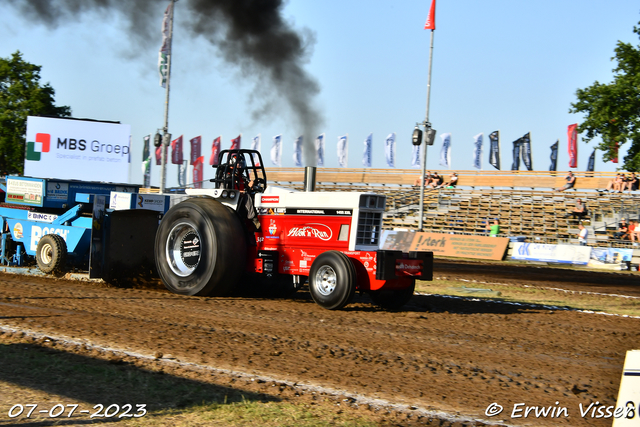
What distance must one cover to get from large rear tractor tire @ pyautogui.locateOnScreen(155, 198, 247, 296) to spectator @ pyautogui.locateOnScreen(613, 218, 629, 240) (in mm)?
19163

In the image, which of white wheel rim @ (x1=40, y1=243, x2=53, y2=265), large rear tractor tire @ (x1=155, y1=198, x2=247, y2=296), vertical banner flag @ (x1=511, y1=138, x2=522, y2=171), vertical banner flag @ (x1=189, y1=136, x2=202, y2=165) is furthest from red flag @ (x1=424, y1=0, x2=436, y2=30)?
vertical banner flag @ (x1=189, y1=136, x2=202, y2=165)

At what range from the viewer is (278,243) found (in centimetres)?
1004

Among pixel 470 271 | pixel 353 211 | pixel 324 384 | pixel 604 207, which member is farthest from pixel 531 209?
pixel 324 384

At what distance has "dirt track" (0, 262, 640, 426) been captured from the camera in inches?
209

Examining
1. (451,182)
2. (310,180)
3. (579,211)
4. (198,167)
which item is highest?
(198,167)

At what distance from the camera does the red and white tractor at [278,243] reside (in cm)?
921

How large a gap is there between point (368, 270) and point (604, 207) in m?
22.5

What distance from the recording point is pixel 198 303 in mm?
9391

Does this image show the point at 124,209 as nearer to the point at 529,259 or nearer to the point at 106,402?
the point at 106,402

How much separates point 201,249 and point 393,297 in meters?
2.99

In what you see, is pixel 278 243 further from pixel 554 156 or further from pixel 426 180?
pixel 554 156

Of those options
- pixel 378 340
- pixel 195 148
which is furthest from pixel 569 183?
pixel 195 148

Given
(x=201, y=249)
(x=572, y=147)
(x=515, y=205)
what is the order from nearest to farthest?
1. (x=201, y=249)
2. (x=515, y=205)
3. (x=572, y=147)

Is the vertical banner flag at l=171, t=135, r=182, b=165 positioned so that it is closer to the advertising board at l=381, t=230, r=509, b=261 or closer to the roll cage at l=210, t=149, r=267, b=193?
the advertising board at l=381, t=230, r=509, b=261
